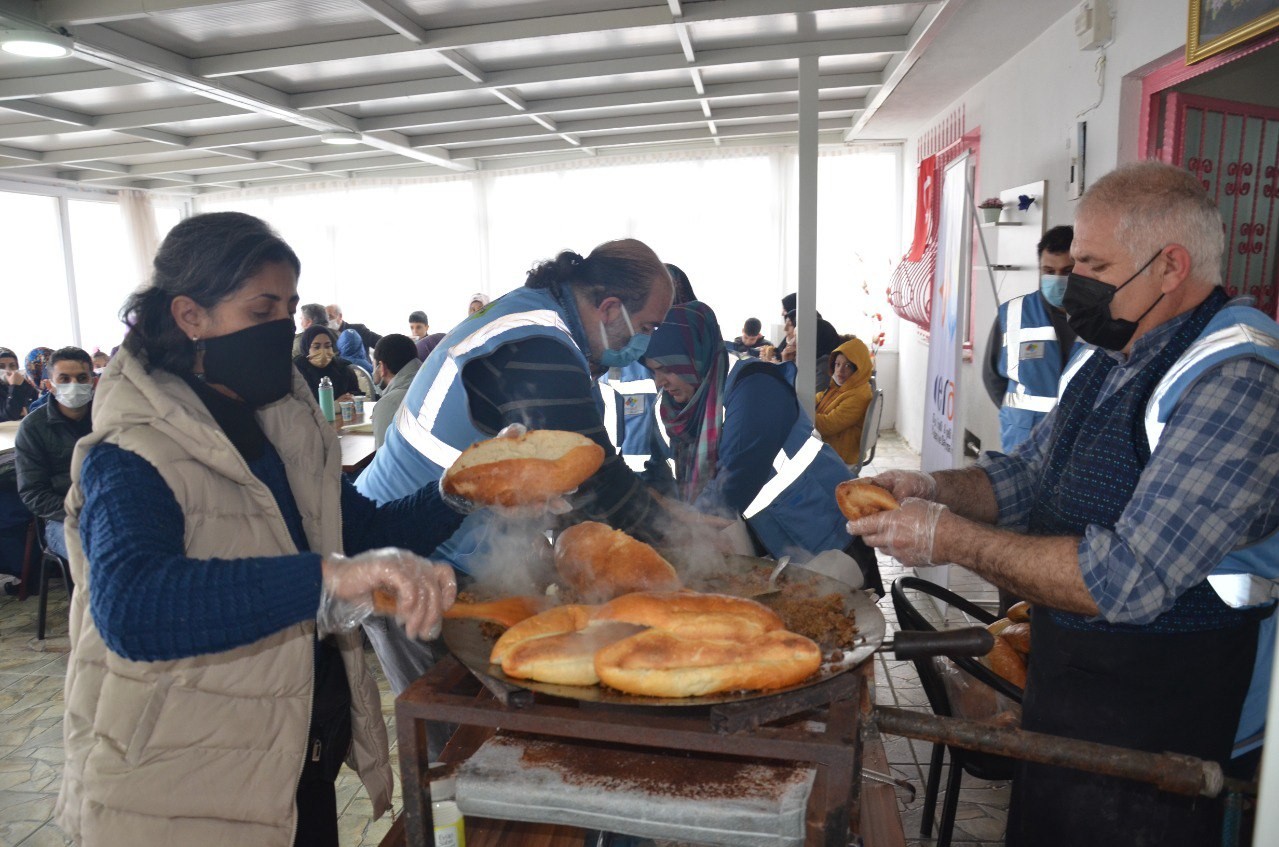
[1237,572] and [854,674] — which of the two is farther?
[1237,572]

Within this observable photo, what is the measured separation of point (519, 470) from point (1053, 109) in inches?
234

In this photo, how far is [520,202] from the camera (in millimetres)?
14711

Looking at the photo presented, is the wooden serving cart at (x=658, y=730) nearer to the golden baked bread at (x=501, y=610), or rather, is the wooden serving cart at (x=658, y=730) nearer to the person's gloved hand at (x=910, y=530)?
the golden baked bread at (x=501, y=610)

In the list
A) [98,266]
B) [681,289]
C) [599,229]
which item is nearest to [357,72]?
[681,289]

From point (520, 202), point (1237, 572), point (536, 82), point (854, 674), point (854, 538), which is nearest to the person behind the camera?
point (854, 674)

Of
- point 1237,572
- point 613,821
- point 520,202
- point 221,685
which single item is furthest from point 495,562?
point 520,202

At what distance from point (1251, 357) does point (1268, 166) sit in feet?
13.3

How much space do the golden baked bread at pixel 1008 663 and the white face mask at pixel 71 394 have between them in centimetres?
597

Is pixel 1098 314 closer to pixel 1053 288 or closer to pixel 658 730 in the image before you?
pixel 658 730

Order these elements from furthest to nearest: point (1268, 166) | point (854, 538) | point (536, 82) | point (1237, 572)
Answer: point (536, 82) → point (1268, 166) → point (854, 538) → point (1237, 572)

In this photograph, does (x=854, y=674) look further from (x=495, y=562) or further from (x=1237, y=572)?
(x=495, y=562)

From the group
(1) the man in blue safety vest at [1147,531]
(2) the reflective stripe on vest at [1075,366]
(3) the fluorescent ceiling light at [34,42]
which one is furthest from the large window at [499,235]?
(1) the man in blue safety vest at [1147,531]

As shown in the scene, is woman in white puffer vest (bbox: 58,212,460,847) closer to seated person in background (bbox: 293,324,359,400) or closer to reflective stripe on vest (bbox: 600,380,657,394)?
reflective stripe on vest (bbox: 600,380,657,394)

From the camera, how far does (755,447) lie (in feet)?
11.2
